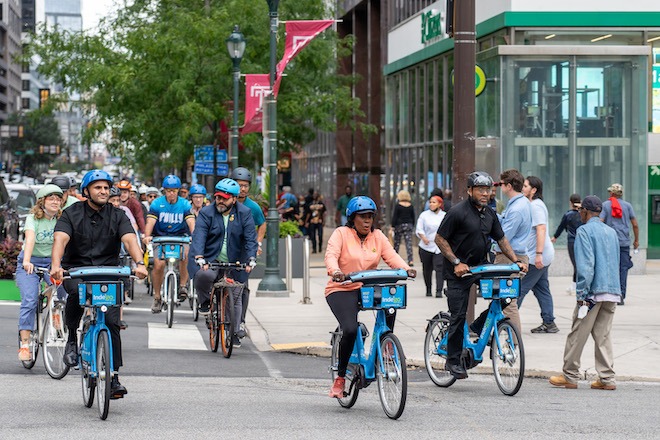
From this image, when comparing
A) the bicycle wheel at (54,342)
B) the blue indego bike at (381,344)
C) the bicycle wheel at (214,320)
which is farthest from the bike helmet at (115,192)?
the blue indego bike at (381,344)

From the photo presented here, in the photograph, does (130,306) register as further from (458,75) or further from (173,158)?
(173,158)

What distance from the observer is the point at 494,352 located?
1052 cm

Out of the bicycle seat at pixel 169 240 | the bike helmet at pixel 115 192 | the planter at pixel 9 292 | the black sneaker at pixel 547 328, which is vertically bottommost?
the black sneaker at pixel 547 328

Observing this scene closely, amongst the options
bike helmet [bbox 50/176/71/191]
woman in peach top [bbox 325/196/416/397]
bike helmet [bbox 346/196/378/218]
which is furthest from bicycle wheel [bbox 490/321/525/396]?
bike helmet [bbox 50/176/71/191]

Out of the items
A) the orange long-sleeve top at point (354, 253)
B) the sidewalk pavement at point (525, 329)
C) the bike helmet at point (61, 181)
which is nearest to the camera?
the orange long-sleeve top at point (354, 253)

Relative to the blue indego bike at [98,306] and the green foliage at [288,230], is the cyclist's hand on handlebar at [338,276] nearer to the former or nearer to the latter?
the blue indego bike at [98,306]

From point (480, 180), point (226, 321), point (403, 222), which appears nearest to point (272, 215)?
point (403, 222)

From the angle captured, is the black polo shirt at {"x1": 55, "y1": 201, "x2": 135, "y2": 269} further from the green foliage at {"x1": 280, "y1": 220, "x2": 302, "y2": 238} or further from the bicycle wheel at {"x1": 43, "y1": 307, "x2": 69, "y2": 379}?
the green foliage at {"x1": 280, "y1": 220, "x2": 302, "y2": 238}

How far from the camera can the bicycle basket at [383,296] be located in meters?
9.23

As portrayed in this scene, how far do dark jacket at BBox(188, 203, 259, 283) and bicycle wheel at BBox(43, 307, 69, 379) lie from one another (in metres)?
2.30

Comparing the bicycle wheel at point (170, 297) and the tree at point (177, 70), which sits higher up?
the tree at point (177, 70)

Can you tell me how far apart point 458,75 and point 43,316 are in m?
5.02

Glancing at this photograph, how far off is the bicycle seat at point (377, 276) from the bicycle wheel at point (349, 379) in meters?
0.57

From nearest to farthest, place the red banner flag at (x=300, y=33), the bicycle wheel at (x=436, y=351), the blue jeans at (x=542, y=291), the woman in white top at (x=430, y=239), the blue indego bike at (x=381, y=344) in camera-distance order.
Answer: the blue indego bike at (x=381, y=344) → the bicycle wheel at (x=436, y=351) → the blue jeans at (x=542, y=291) → the woman in white top at (x=430, y=239) → the red banner flag at (x=300, y=33)
